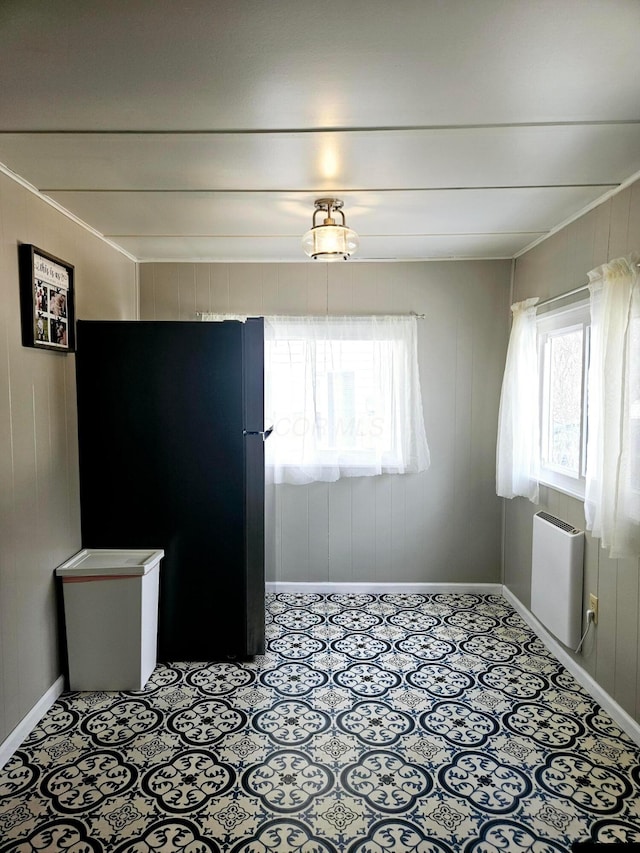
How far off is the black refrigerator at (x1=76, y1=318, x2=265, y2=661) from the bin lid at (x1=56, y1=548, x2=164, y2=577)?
0.06 metres

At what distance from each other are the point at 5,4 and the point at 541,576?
3.38 m

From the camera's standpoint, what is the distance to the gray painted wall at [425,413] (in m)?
4.07

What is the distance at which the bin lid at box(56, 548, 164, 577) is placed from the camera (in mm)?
2787

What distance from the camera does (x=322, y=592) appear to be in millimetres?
4215

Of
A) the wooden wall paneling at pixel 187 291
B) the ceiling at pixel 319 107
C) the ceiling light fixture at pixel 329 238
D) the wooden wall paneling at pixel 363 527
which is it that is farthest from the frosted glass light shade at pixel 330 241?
the wooden wall paneling at pixel 363 527

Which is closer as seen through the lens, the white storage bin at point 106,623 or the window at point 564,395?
the white storage bin at point 106,623

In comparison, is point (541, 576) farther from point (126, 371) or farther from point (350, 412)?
point (126, 371)

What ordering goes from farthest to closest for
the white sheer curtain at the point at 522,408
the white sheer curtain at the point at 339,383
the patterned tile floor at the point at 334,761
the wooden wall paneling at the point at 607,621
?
the white sheer curtain at the point at 339,383 → the white sheer curtain at the point at 522,408 → the wooden wall paneling at the point at 607,621 → the patterned tile floor at the point at 334,761

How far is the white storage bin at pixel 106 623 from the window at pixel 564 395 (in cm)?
237

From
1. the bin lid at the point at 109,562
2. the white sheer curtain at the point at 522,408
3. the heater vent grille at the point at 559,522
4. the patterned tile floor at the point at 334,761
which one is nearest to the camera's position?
the patterned tile floor at the point at 334,761

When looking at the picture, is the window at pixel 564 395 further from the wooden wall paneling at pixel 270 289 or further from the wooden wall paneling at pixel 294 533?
the wooden wall paneling at pixel 270 289

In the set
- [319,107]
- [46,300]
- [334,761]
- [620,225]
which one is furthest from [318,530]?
[319,107]

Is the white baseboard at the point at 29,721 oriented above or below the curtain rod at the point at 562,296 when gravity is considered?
below

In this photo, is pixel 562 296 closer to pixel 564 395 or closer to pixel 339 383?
pixel 564 395
